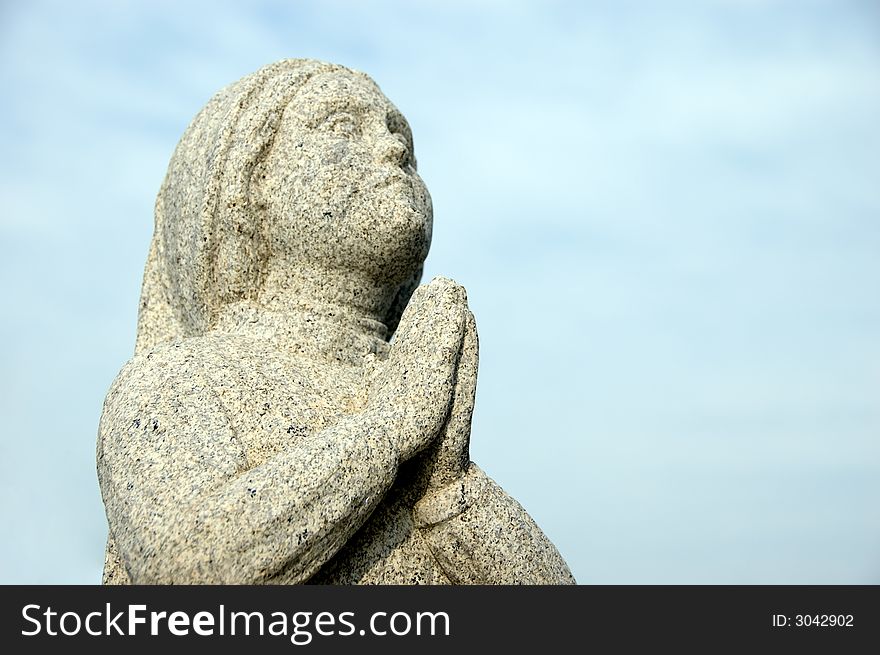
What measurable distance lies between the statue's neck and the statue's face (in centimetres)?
11

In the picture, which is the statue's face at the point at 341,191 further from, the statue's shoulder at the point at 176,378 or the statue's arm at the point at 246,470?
the statue's shoulder at the point at 176,378

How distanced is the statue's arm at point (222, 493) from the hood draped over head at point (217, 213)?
106 centimetres

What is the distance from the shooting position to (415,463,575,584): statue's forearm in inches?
218

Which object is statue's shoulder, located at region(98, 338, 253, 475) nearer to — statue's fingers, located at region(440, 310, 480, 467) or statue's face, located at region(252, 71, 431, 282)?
statue's face, located at region(252, 71, 431, 282)

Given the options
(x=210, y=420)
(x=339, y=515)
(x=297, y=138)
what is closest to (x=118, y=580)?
(x=210, y=420)

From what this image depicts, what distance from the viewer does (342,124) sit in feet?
20.9

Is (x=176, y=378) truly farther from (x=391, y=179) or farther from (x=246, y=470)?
(x=391, y=179)

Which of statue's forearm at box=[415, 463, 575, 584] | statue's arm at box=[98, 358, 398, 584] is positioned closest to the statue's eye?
statue's arm at box=[98, 358, 398, 584]

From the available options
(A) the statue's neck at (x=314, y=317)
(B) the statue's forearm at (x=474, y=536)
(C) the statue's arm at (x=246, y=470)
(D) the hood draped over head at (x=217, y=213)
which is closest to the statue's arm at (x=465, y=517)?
(B) the statue's forearm at (x=474, y=536)

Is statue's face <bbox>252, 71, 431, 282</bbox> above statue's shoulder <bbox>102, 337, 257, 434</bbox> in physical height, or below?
above

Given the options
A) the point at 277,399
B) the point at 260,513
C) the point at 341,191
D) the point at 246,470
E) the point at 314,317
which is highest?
the point at 341,191

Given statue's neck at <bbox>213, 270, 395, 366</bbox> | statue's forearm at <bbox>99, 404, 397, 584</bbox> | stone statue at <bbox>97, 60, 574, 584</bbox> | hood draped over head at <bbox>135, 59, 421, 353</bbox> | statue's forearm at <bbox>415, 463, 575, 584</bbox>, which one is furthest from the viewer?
hood draped over head at <bbox>135, 59, 421, 353</bbox>

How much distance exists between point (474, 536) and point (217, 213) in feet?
6.92

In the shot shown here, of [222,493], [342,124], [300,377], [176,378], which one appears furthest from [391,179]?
[222,493]
